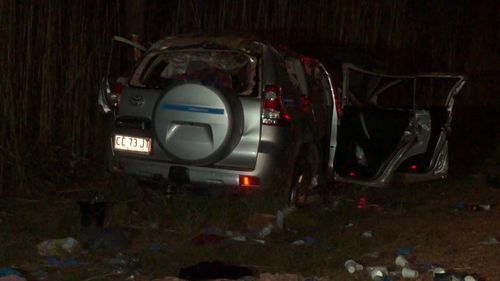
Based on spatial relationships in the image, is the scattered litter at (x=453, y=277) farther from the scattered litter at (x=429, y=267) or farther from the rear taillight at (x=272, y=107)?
the rear taillight at (x=272, y=107)

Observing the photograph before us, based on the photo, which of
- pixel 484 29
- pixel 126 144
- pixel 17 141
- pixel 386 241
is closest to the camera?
pixel 386 241

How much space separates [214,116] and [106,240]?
1296mm

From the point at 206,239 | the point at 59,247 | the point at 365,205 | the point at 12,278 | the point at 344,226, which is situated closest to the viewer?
the point at 12,278

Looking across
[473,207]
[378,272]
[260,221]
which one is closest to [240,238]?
[260,221]

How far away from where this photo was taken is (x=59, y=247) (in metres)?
6.87

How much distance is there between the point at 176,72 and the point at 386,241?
7.67 feet

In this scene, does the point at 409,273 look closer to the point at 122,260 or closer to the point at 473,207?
the point at 122,260

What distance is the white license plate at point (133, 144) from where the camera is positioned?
795cm

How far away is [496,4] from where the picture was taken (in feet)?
64.2

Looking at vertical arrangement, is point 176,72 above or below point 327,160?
above

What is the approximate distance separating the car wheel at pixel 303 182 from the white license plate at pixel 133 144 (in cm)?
130

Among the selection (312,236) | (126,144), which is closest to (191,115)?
(126,144)

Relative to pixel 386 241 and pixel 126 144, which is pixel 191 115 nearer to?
pixel 126 144

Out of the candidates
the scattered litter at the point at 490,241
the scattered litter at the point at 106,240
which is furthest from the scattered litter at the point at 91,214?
the scattered litter at the point at 490,241
